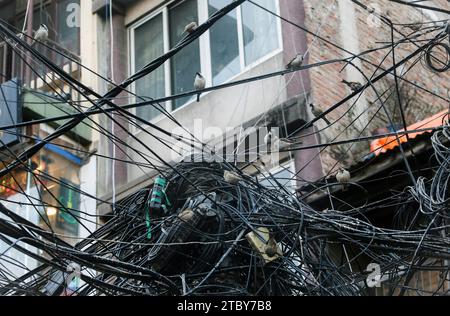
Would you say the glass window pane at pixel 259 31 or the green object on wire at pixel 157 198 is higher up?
the glass window pane at pixel 259 31

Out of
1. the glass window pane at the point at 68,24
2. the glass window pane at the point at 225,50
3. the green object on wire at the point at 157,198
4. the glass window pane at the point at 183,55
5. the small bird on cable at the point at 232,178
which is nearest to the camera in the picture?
the small bird on cable at the point at 232,178

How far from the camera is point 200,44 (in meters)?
13.0

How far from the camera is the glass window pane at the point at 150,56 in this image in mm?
13578

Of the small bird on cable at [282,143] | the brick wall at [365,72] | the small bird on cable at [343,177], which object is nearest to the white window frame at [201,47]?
the brick wall at [365,72]

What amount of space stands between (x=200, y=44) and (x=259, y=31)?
95cm

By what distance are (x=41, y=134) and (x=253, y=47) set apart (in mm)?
2978

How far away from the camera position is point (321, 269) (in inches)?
342

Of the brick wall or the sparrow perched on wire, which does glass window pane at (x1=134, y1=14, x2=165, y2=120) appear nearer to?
the brick wall

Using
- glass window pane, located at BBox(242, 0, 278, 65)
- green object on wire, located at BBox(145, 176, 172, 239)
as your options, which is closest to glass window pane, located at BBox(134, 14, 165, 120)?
glass window pane, located at BBox(242, 0, 278, 65)

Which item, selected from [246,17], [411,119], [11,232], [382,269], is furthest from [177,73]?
[11,232]

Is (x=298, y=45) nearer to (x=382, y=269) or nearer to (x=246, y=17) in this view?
(x=246, y=17)

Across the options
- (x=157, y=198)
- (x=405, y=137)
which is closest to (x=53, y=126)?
(x=157, y=198)

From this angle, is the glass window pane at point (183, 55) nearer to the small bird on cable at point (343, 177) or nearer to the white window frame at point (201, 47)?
the white window frame at point (201, 47)

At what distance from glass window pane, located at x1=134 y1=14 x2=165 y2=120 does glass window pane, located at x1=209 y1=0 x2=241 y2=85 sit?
98cm
